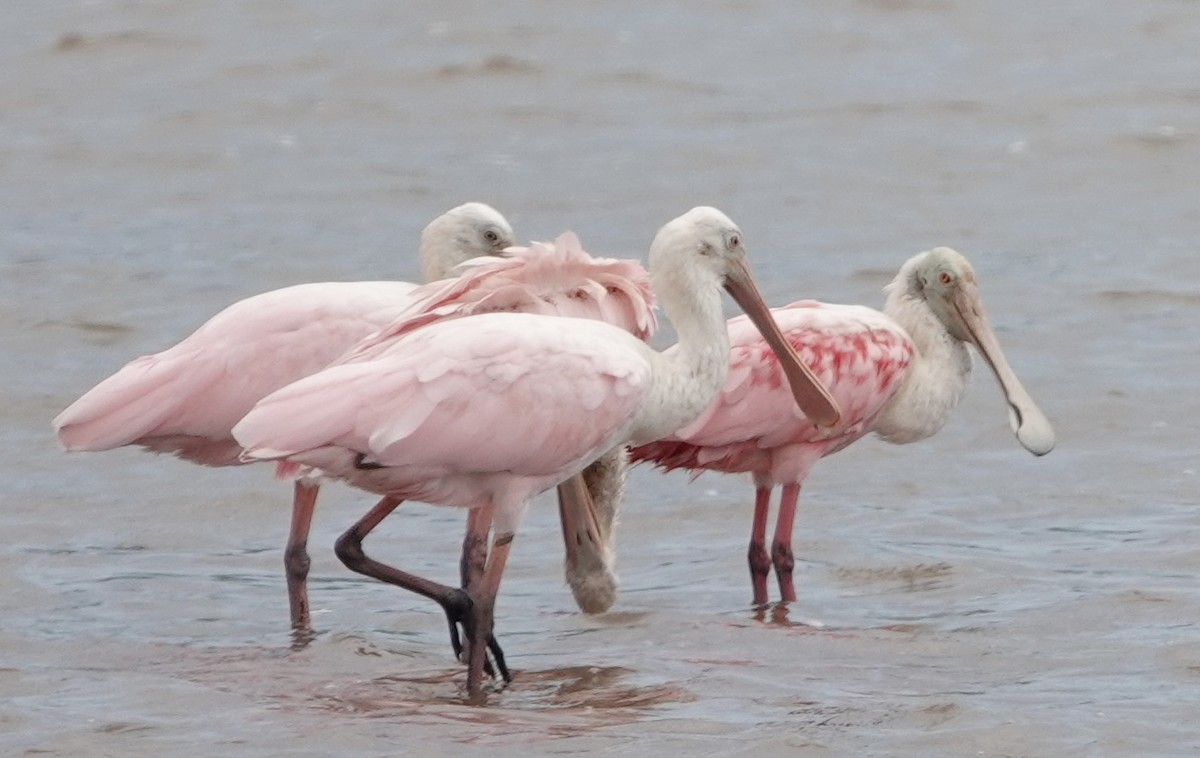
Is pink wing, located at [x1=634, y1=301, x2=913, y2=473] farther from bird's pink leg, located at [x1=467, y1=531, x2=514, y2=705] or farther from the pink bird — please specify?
bird's pink leg, located at [x1=467, y1=531, x2=514, y2=705]

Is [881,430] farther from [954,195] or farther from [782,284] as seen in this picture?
[954,195]

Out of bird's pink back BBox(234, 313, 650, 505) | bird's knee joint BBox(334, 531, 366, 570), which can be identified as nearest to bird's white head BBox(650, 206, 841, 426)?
bird's pink back BBox(234, 313, 650, 505)

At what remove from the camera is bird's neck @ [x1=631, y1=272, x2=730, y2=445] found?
318 inches

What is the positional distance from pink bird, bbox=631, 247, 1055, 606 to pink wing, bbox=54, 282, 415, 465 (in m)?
1.34

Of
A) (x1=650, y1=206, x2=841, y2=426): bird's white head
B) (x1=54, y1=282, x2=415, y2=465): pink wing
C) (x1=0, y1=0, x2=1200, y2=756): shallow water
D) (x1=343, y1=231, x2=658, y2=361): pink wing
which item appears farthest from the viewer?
(x1=54, y1=282, x2=415, y2=465): pink wing

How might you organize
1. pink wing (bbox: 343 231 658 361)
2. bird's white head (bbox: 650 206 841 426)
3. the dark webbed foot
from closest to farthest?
the dark webbed foot < pink wing (bbox: 343 231 658 361) < bird's white head (bbox: 650 206 841 426)

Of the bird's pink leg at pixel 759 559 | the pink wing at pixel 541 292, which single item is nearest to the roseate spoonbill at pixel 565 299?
the pink wing at pixel 541 292

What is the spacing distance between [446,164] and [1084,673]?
500 inches

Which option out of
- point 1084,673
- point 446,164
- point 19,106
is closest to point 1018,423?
point 1084,673

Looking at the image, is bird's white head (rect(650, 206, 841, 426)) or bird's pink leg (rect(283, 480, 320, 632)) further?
bird's pink leg (rect(283, 480, 320, 632))

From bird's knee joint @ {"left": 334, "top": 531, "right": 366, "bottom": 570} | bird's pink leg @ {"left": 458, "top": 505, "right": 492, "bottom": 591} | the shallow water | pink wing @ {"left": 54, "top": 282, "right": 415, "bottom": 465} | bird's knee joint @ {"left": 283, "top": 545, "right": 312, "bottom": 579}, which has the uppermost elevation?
pink wing @ {"left": 54, "top": 282, "right": 415, "bottom": 465}

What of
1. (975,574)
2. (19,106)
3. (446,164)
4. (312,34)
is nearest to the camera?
(975,574)

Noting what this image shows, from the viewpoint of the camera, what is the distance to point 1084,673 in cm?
823

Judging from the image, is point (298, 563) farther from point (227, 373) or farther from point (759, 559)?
point (759, 559)
